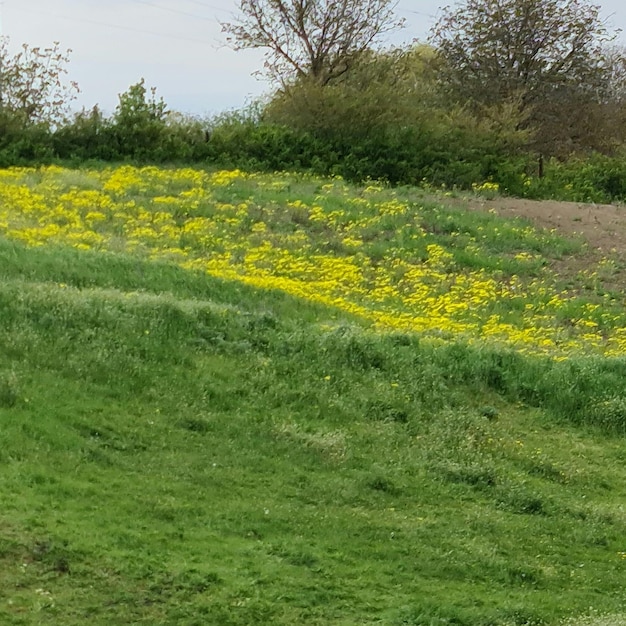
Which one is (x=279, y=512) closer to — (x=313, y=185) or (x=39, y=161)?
(x=313, y=185)

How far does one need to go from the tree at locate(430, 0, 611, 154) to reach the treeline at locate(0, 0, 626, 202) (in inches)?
1.3

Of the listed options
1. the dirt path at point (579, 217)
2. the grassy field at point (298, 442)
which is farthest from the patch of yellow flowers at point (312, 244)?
the dirt path at point (579, 217)

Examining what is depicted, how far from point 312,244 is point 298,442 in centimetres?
901

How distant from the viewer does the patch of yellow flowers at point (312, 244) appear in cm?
1202

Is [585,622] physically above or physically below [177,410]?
below

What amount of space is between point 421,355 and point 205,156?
15.9m

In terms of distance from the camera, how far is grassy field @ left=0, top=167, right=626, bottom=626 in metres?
4.50

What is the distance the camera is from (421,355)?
9250mm

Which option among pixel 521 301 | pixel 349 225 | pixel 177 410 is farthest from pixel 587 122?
pixel 177 410

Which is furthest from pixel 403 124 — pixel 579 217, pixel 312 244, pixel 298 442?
pixel 298 442

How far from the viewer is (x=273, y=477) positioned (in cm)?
623

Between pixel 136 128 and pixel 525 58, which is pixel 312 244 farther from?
pixel 525 58

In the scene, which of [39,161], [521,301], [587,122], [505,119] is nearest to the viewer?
[521,301]

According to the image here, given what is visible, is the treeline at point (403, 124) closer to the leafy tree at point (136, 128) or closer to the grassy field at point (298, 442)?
the leafy tree at point (136, 128)
